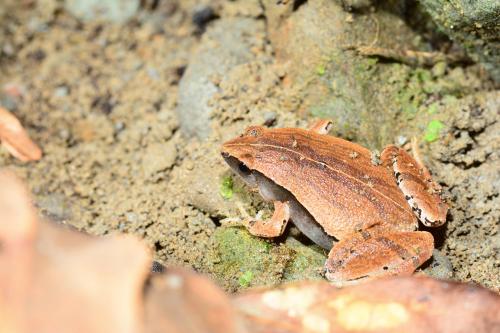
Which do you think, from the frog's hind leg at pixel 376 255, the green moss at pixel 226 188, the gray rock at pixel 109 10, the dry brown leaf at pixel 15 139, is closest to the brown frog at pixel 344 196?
the frog's hind leg at pixel 376 255

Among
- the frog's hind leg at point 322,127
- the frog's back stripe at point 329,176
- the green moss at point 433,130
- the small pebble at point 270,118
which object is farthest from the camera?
the small pebble at point 270,118

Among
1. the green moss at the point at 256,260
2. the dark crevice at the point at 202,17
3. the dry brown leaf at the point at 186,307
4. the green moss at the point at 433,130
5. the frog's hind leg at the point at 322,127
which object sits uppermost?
the dry brown leaf at the point at 186,307

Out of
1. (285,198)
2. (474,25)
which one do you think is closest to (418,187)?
(285,198)

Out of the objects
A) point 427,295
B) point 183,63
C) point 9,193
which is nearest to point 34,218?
point 9,193

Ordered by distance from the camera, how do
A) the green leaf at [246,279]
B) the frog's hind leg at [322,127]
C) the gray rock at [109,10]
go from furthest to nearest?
the gray rock at [109,10] → the frog's hind leg at [322,127] → the green leaf at [246,279]

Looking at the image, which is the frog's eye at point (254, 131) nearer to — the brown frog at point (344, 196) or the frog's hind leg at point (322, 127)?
the brown frog at point (344, 196)

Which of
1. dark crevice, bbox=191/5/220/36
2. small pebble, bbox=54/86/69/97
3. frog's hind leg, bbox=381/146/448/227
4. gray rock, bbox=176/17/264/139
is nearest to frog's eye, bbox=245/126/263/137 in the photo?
gray rock, bbox=176/17/264/139
